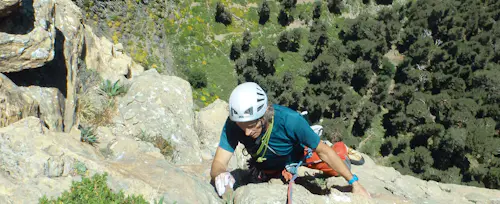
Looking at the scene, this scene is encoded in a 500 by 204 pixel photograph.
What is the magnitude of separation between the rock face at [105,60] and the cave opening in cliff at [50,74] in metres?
2.24

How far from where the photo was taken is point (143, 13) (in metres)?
32.4

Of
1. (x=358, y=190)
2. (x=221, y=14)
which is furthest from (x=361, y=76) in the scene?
(x=358, y=190)

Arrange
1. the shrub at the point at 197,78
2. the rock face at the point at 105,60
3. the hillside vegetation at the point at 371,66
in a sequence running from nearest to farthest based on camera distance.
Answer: the rock face at the point at 105,60, the shrub at the point at 197,78, the hillside vegetation at the point at 371,66

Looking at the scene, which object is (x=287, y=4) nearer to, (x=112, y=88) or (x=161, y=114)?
(x=161, y=114)

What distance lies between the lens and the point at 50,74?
8922mm

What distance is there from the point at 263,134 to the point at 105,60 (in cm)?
929

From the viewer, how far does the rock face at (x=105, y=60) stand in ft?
40.1

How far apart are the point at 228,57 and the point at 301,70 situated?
1005 cm

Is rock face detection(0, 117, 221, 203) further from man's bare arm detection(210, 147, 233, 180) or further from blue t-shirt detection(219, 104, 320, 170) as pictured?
blue t-shirt detection(219, 104, 320, 170)

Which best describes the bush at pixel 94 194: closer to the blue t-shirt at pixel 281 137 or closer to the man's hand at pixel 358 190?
the blue t-shirt at pixel 281 137

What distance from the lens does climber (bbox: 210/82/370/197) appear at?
551cm

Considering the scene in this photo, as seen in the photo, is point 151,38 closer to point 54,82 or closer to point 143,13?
point 143,13

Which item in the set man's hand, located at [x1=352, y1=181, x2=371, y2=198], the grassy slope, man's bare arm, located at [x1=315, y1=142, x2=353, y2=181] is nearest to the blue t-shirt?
man's bare arm, located at [x1=315, y1=142, x2=353, y2=181]

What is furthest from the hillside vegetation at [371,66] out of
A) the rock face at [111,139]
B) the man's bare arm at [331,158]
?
the man's bare arm at [331,158]
